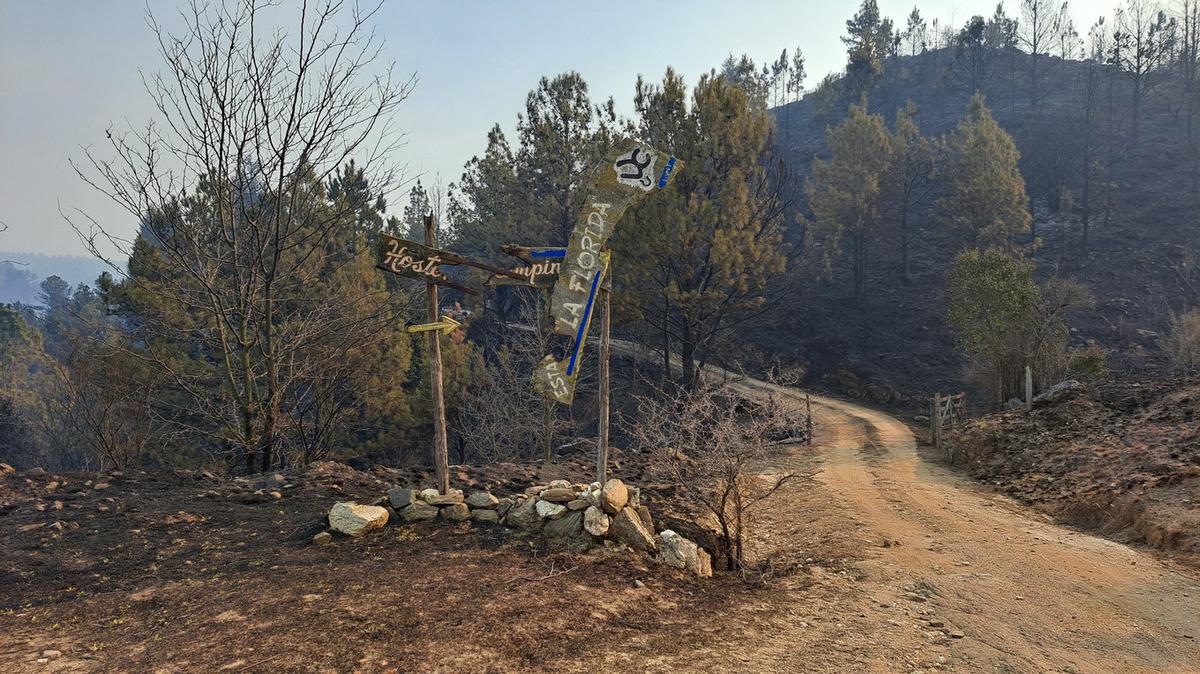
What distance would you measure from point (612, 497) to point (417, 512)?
7.80ft

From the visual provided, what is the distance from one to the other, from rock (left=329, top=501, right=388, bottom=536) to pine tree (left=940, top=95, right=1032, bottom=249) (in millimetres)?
33964

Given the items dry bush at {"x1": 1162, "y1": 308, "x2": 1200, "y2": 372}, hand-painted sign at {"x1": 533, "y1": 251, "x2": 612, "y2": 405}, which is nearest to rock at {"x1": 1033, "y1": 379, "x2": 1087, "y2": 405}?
dry bush at {"x1": 1162, "y1": 308, "x2": 1200, "y2": 372}

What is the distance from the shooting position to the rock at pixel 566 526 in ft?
22.1

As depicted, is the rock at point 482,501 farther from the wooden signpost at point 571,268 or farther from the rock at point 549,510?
the rock at point 549,510

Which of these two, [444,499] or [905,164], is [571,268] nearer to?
[444,499]

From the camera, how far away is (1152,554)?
7.46 m

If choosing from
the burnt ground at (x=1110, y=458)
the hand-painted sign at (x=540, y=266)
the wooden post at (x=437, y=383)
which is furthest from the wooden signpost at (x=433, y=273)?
the burnt ground at (x=1110, y=458)

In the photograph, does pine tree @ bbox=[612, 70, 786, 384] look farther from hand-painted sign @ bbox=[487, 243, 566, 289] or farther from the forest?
hand-painted sign @ bbox=[487, 243, 566, 289]

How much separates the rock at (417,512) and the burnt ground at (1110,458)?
9.15 metres

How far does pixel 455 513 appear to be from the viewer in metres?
7.18

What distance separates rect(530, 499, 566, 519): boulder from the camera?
22.5 feet

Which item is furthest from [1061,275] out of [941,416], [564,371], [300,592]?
[300,592]

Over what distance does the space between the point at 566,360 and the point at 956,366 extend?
2817 centimetres

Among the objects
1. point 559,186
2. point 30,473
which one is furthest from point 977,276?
point 30,473
